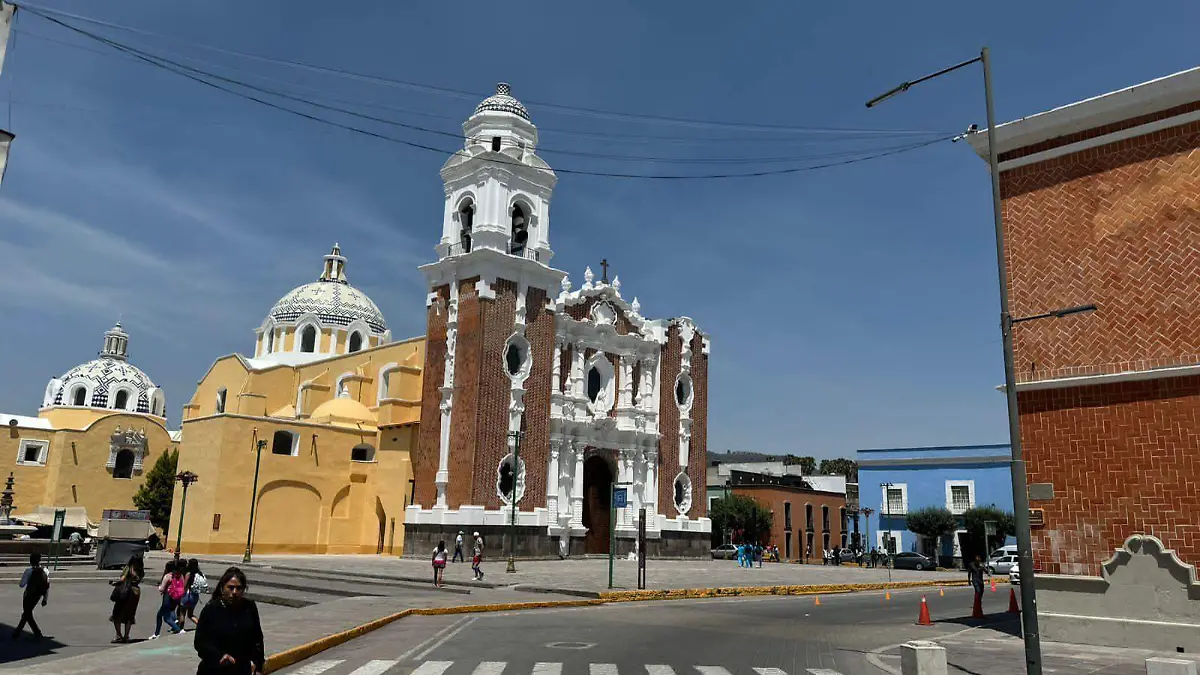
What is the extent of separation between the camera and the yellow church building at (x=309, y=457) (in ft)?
140

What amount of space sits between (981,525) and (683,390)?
19.1 metres

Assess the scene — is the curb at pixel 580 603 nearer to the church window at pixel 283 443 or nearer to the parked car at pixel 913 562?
the parked car at pixel 913 562

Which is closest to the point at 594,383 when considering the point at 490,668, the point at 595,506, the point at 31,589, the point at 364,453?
the point at 595,506

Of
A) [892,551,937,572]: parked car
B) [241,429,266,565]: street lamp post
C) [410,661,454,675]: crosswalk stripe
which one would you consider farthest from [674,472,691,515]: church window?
[410,661,454,675]: crosswalk stripe

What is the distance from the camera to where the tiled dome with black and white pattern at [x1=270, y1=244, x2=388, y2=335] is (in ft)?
213

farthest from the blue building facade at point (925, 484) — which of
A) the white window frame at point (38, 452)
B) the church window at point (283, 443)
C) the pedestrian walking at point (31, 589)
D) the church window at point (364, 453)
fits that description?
the white window frame at point (38, 452)

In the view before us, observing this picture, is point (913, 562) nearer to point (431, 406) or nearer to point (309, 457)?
point (431, 406)

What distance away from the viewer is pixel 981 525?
51062 millimetres

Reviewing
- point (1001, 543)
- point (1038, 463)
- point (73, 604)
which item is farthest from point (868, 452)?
point (73, 604)

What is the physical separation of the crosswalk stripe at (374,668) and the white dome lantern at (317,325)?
5375cm

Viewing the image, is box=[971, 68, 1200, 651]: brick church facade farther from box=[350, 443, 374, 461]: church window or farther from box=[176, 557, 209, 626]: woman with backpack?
box=[350, 443, 374, 461]: church window

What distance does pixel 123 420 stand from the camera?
60938mm

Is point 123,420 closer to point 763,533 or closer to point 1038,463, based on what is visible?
point 763,533

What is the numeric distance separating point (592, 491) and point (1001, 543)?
84.2ft
